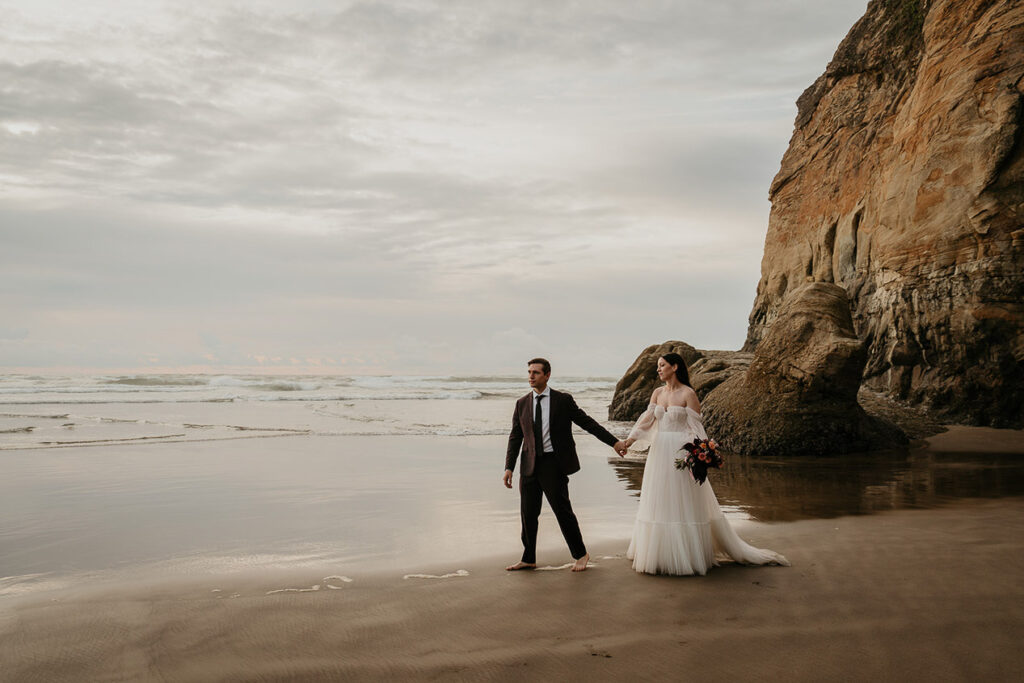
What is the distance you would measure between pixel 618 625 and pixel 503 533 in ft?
10.4

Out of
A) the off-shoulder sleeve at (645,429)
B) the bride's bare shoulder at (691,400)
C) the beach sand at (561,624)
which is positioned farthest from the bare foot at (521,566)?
the bride's bare shoulder at (691,400)

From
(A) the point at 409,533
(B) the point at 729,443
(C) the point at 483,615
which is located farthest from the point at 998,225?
(C) the point at 483,615

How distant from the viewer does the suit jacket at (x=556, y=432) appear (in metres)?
6.29

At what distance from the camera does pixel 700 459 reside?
19.2 ft

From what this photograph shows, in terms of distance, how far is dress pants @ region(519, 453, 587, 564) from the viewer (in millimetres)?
6141

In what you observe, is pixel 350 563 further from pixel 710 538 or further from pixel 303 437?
pixel 303 437

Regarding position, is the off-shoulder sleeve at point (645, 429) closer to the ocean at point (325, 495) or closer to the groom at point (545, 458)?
the groom at point (545, 458)

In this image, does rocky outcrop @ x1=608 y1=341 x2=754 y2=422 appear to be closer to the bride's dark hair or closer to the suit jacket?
the bride's dark hair

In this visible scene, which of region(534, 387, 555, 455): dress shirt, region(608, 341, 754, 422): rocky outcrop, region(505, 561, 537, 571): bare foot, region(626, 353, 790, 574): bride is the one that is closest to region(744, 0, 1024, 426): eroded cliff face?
region(608, 341, 754, 422): rocky outcrop

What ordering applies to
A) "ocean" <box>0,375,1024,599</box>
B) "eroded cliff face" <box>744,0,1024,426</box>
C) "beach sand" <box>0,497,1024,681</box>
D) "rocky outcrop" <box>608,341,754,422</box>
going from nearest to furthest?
"beach sand" <box>0,497,1024,681</box>, "ocean" <box>0,375,1024,599</box>, "eroded cliff face" <box>744,0,1024,426</box>, "rocky outcrop" <box>608,341,754,422</box>

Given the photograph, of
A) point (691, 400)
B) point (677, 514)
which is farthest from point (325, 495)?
point (691, 400)

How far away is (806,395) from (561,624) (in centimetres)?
999

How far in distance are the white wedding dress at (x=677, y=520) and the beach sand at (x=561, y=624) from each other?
0.16 m

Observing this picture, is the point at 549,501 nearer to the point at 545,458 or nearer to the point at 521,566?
the point at 545,458
